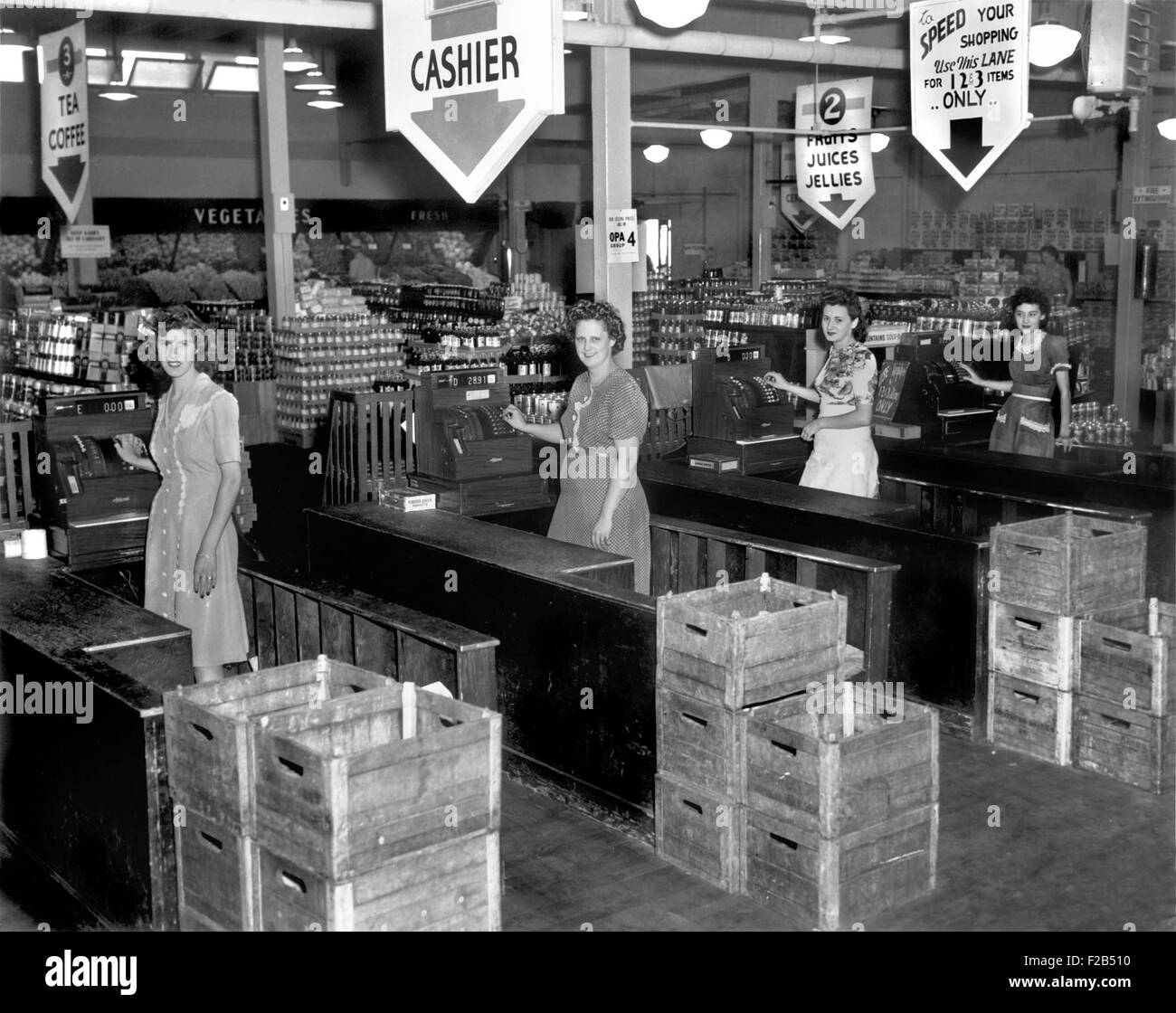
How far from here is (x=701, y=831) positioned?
14.8 feet

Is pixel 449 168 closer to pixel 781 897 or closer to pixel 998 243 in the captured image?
pixel 781 897

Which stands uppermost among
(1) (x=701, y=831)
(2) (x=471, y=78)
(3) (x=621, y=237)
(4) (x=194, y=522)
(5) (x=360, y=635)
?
(2) (x=471, y=78)

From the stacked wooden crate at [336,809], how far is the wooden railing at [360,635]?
0.77 m

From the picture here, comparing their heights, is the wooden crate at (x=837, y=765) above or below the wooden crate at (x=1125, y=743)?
→ above

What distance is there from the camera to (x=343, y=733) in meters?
3.69


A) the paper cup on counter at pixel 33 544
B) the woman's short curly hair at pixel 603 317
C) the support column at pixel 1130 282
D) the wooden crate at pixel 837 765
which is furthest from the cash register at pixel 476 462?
the support column at pixel 1130 282

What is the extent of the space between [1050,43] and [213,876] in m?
9.01

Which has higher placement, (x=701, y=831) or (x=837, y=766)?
(x=837, y=766)

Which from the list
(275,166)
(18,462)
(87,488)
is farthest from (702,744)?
(275,166)

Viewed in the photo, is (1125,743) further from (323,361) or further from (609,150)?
(323,361)

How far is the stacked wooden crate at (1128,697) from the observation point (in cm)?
517

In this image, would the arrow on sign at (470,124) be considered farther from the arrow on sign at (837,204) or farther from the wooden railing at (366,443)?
the arrow on sign at (837,204)

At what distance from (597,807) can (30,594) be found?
2.16 m

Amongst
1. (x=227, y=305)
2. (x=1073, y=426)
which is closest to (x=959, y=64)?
(x=1073, y=426)
